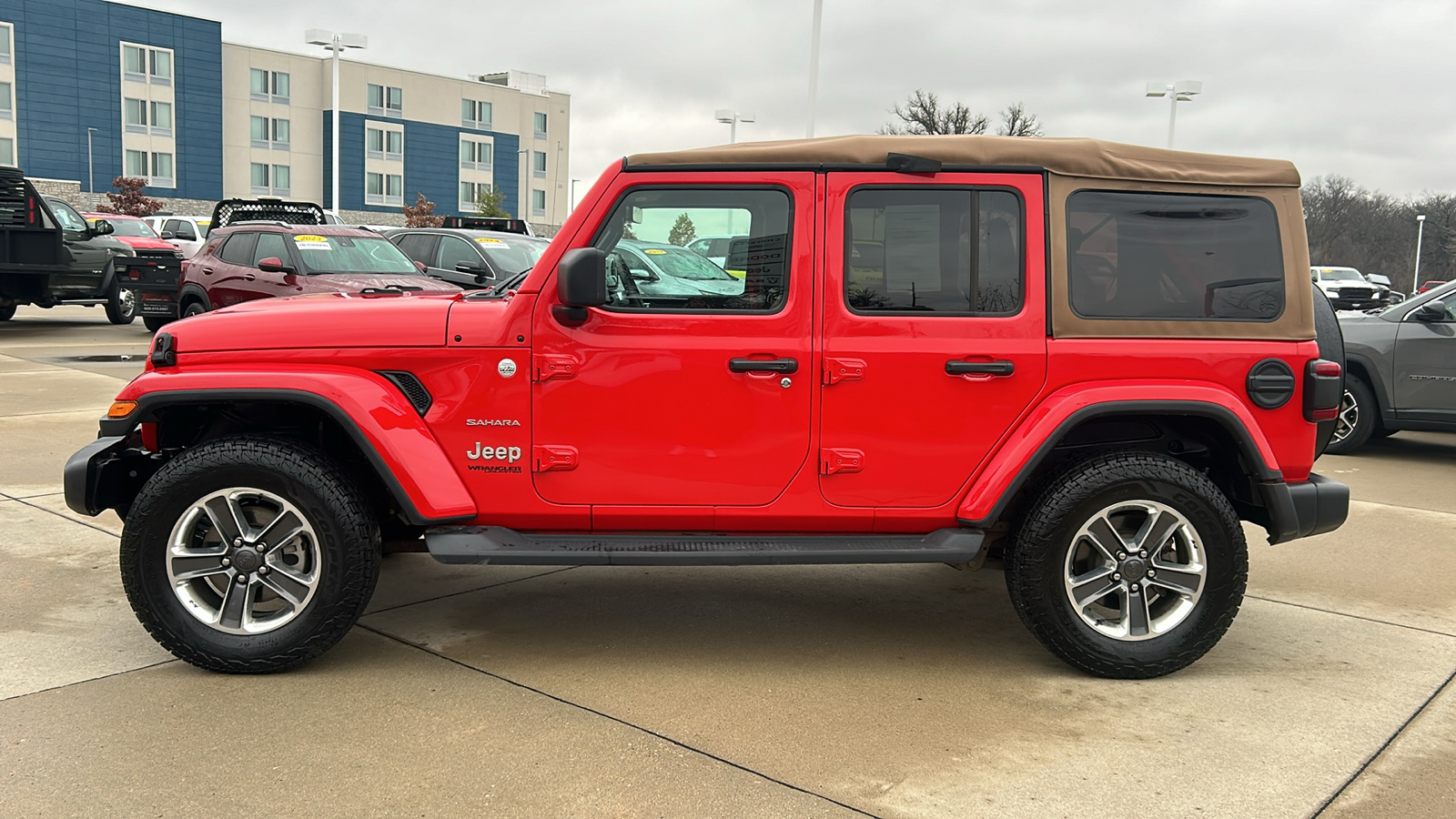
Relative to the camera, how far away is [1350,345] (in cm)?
916

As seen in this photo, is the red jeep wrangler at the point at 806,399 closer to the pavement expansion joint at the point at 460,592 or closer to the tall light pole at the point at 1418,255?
the pavement expansion joint at the point at 460,592

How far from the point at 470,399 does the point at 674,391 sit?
71 centimetres

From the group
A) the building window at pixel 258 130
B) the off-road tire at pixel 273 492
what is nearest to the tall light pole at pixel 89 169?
the building window at pixel 258 130

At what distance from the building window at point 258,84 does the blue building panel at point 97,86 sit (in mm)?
1783

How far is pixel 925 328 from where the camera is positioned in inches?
163

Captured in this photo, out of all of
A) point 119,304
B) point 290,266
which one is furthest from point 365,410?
point 119,304

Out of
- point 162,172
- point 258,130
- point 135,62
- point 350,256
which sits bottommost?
point 350,256

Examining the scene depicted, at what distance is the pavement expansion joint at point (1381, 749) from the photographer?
3262 millimetres

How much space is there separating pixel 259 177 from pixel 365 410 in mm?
68323

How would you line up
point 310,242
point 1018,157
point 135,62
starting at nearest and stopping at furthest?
point 1018,157 → point 310,242 → point 135,62

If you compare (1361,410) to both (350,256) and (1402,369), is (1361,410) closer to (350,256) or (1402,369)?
(1402,369)

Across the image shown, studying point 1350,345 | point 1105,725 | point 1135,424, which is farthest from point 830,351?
point 1350,345

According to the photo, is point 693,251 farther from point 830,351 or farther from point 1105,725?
point 1105,725

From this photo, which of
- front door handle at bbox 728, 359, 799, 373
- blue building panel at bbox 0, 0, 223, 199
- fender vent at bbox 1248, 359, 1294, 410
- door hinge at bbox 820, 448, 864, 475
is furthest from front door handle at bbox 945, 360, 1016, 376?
blue building panel at bbox 0, 0, 223, 199
